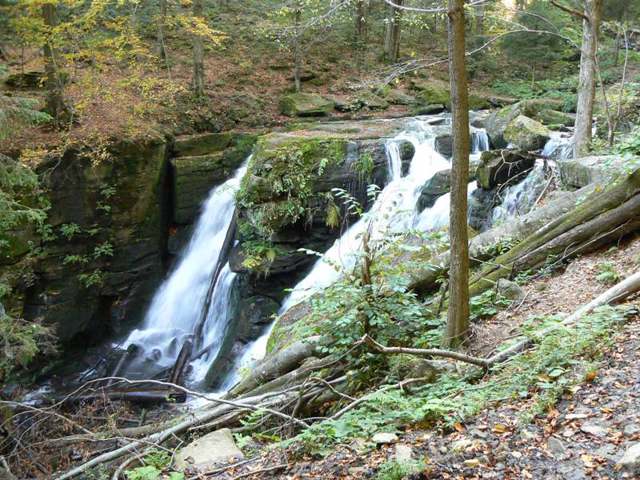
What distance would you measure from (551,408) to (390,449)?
111cm

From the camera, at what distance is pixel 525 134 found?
37.6 feet

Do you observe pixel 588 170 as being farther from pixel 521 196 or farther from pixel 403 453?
pixel 403 453

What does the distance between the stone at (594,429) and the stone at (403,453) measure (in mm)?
1052

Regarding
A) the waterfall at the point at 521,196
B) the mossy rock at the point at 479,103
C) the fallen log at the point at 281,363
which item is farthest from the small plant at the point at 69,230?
the mossy rock at the point at 479,103

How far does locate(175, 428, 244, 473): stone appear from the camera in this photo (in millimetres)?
4316

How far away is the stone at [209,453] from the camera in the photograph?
4316mm

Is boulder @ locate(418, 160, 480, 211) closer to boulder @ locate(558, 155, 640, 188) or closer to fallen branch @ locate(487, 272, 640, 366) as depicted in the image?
boulder @ locate(558, 155, 640, 188)

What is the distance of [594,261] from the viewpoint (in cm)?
590

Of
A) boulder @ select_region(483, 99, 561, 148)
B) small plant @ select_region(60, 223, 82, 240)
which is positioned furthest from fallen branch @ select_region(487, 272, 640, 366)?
small plant @ select_region(60, 223, 82, 240)

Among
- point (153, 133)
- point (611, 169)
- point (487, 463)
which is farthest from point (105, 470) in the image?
point (153, 133)

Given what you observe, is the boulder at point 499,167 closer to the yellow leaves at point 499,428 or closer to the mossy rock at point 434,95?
the yellow leaves at point 499,428

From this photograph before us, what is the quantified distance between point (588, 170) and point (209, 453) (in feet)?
22.1

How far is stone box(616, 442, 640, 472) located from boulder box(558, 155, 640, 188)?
498 cm

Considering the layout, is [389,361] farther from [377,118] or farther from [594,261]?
[377,118]
